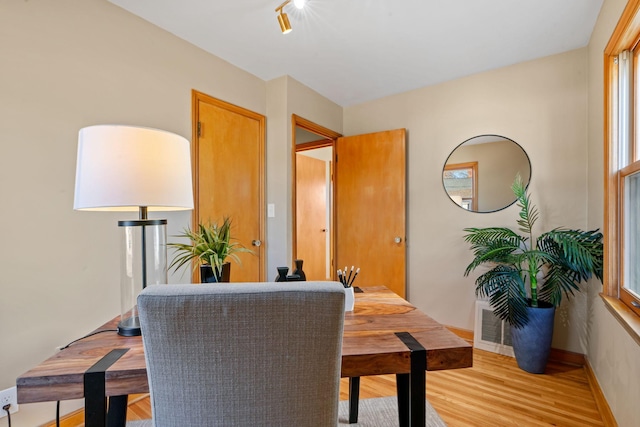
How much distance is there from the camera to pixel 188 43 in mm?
2168

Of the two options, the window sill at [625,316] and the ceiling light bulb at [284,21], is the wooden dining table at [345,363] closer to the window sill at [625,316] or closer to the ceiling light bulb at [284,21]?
the window sill at [625,316]

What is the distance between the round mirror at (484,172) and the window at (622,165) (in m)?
0.73

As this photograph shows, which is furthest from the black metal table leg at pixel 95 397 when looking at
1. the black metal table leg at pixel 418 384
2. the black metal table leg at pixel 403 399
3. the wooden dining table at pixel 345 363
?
the black metal table leg at pixel 403 399

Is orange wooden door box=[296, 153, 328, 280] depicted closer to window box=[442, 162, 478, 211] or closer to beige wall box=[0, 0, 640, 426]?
beige wall box=[0, 0, 640, 426]

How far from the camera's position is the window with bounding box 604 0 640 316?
1.56m

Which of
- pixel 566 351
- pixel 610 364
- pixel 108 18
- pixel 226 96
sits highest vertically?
pixel 108 18

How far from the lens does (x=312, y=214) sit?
4.78 metres

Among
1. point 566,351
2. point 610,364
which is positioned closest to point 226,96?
point 610,364

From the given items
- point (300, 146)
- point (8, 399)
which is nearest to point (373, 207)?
point (300, 146)

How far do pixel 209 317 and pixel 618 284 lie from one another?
7.08ft

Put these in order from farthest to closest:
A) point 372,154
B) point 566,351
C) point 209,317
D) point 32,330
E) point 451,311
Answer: point 372,154
point 451,311
point 566,351
point 32,330
point 209,317

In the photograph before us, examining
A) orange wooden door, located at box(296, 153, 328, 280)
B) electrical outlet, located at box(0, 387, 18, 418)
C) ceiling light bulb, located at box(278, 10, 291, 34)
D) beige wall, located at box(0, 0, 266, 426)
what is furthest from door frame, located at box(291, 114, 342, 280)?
electrical outlet, located at box(0, 387, 18, 418)

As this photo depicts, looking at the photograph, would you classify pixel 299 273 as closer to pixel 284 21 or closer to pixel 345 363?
pixel 345 363

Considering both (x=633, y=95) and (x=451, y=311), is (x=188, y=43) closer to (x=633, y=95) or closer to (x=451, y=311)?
(x=633, y=95)
